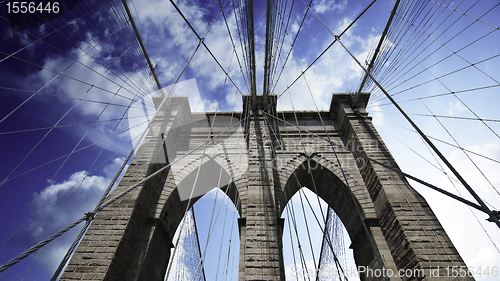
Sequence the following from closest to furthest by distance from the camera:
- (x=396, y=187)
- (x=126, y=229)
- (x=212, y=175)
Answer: (x=126, y=229) → (x=396, y=187) → (x=212, y=175)

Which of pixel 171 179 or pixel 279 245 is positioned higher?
pixel 171 179

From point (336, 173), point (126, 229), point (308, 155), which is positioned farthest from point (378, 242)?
point (126, 229)

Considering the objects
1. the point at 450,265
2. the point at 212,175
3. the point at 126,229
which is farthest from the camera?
the point at 212,175

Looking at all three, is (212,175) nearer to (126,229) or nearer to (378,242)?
(126,229)

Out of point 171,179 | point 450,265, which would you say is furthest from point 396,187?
point 171,179

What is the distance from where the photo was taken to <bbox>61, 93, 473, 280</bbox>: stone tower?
518 centimetres

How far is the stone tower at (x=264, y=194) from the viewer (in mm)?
5180

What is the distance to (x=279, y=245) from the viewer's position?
5730 millimetres

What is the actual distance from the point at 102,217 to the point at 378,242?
6831mm

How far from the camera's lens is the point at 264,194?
6.55m

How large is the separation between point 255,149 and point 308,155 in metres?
1.84

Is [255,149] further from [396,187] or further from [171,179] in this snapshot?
[396,187]

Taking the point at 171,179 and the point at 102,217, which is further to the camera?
the point at 171,179

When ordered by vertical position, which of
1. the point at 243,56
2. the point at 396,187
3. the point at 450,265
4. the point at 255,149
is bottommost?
the point at 450,265
